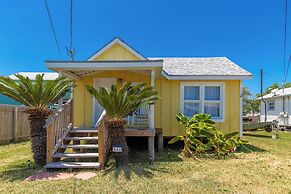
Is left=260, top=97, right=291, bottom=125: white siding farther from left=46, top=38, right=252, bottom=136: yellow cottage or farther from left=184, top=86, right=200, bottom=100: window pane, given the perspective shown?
left=184, top=86, right=200, bottom=100: window pane

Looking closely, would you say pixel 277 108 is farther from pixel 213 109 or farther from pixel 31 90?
pixel 31 90

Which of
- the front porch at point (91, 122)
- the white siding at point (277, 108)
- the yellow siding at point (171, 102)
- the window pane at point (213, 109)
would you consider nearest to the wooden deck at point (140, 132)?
the front porch at point (91, 122)

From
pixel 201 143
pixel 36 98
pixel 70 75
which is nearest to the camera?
pixel 36 98

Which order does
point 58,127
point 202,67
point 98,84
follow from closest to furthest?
point 58,127, point 98,84, point 202,67

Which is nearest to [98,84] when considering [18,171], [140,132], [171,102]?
[171,102]

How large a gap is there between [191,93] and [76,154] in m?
5.64

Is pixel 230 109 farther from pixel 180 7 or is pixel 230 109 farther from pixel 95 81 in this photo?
pixel 180 7

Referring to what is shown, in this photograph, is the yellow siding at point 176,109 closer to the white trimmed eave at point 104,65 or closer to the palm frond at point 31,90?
the white trimmed eave at point 104,65

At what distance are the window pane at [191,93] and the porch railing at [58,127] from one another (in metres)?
4.82

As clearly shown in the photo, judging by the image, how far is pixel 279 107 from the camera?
876 inches

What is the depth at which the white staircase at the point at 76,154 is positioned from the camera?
260 inches

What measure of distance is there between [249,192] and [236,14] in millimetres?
16546

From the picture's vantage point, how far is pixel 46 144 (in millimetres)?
6965

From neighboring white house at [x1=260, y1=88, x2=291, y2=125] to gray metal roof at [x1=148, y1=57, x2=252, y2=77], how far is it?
37.2 feet
